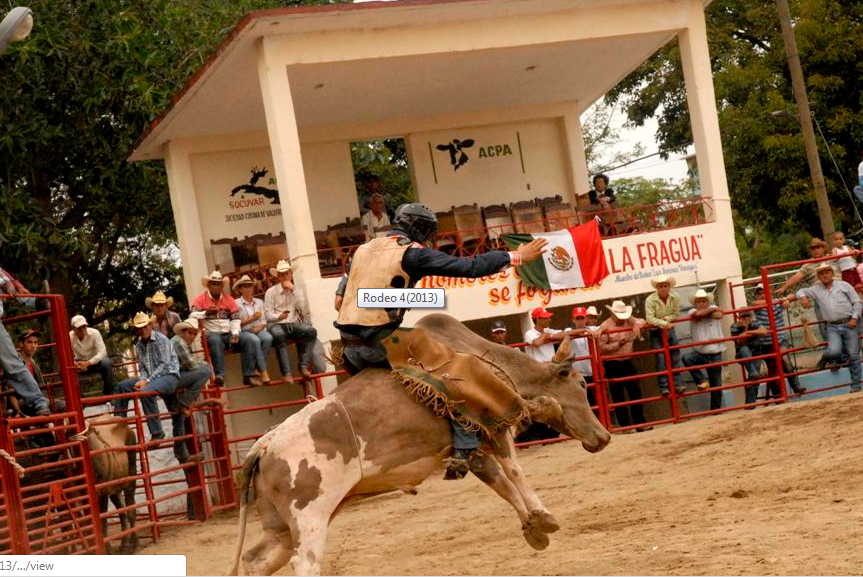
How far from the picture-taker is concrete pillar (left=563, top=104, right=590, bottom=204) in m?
22.7

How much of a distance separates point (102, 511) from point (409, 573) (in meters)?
5.63

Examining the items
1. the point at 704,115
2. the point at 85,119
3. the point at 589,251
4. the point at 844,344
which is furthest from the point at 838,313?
the point at 85,119

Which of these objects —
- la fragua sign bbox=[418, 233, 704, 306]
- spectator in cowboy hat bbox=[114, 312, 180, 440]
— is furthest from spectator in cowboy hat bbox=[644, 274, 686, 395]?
spectator in cowboy hat bbox=[114, 312, 180, 440]

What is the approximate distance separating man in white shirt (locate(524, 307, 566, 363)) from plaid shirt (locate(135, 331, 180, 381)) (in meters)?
3.86

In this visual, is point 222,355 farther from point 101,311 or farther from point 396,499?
point 101,311

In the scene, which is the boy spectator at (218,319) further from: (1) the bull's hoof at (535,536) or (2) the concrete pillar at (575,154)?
(2) the concrete pillar at (575,154)

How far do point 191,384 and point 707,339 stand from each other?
20.1 ft

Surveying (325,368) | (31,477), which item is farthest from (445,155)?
(31,477)

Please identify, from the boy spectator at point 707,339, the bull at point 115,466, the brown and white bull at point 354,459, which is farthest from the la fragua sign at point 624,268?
the brown and white bull at point 354,459

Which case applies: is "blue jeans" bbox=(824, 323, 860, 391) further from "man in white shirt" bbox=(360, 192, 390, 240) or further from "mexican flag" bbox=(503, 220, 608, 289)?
"man in white shirt" bbox=(360, 192, 390, 240)

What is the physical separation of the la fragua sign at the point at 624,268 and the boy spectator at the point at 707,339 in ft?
6.15

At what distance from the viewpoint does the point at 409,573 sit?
9438 mm

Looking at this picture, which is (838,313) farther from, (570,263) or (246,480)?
(246,480)

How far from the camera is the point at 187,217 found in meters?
20.5
